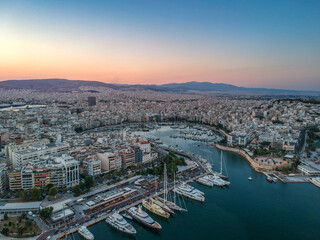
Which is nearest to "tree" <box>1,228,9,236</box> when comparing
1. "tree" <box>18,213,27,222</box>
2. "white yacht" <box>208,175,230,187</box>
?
"tree" <box>18,213,27,222</box>

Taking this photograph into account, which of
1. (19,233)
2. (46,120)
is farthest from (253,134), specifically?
(46,120)

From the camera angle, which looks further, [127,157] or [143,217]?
[127,157]

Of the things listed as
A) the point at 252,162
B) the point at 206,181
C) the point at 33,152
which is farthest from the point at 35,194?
the point at 252,162

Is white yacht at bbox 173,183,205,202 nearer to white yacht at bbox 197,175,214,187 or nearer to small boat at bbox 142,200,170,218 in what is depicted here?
white yacht at bbox 197,175,214,187

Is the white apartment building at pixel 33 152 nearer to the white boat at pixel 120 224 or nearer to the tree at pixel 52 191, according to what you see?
the tree at pixel 52 191

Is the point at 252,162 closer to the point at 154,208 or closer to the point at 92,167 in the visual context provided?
the point at 154,208

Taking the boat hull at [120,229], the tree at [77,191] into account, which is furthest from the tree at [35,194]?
the boat hull at [120,229]
